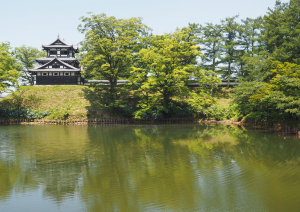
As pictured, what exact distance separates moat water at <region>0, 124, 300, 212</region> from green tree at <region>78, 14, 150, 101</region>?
1864 centimetres

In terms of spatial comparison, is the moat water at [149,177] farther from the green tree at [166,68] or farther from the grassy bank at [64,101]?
the grassy bank at [64,101]

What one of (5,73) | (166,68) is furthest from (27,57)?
(166,68)

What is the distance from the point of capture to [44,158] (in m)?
11.8

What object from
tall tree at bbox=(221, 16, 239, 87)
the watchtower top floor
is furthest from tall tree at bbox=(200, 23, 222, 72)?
the watchtower top floor

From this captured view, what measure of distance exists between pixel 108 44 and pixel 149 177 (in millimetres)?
24839

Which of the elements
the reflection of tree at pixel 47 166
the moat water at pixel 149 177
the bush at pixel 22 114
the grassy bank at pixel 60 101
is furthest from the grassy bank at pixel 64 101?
the moat water at pixel 149 177

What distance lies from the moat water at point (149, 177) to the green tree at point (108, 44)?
61.2 ft

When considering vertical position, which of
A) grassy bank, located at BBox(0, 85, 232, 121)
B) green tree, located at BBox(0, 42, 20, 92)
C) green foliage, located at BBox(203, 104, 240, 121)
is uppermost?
green tree, located at BBox(0, 42, 20, 92)

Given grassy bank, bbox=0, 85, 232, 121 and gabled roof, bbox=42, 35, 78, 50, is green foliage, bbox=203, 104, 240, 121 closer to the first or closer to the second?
grassy bank, bbox=0, 85, 232, 121

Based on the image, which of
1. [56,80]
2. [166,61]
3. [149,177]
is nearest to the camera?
[149,177]

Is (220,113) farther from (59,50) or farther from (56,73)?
(59,50)

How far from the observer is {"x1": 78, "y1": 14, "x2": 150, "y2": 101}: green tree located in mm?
31719

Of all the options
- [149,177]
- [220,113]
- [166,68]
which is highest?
[166,68]

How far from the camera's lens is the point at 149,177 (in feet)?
29.7
